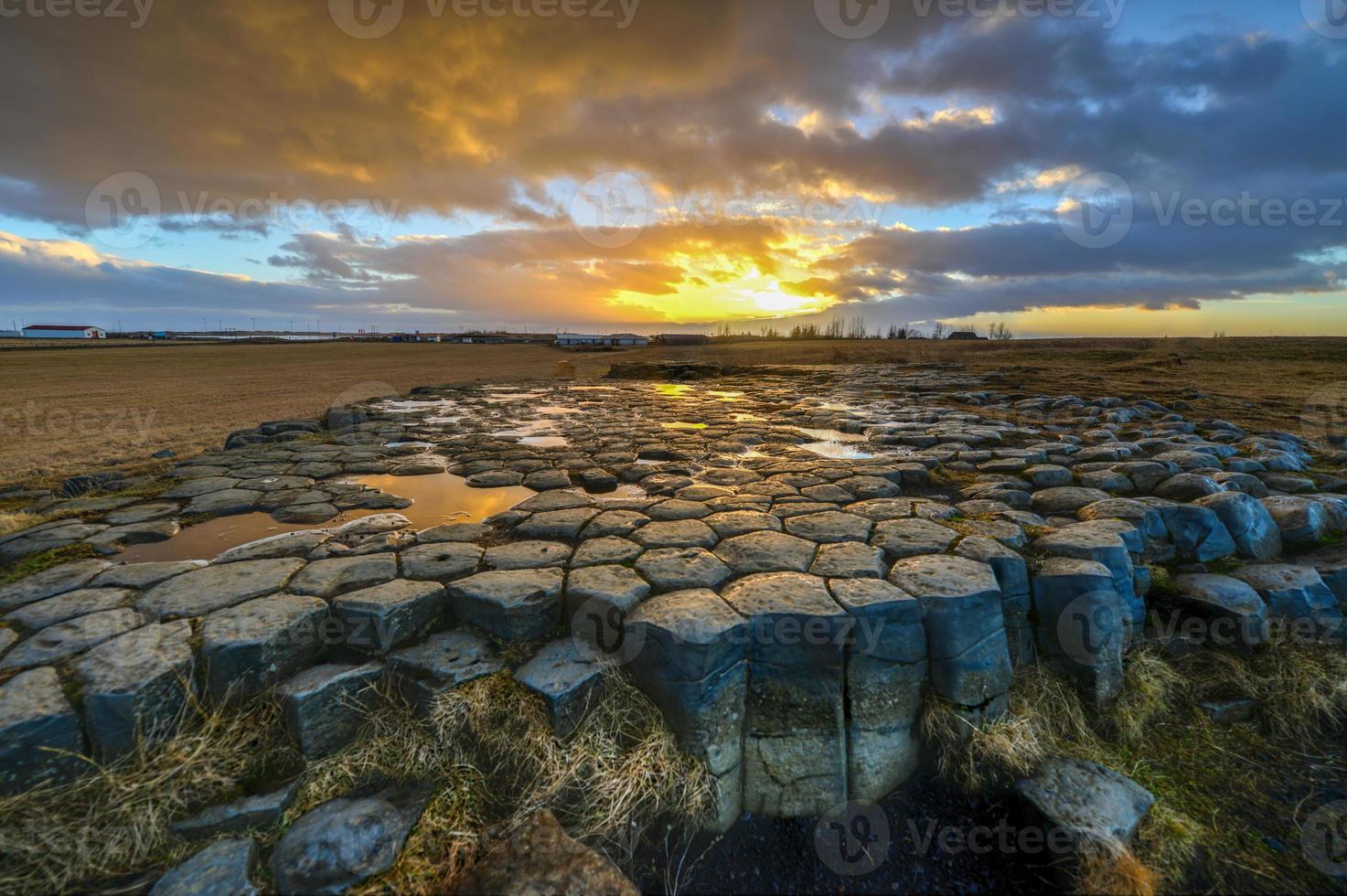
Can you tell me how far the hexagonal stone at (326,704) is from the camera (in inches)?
93.0

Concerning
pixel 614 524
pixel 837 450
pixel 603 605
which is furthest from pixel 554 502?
pixel 837 450

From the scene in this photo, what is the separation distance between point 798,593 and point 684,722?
0.87 meters

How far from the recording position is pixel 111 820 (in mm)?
2006

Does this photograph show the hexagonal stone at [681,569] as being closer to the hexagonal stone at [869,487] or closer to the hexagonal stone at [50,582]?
the hexagonal stone at [869,487]

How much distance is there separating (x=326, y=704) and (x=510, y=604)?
89cm

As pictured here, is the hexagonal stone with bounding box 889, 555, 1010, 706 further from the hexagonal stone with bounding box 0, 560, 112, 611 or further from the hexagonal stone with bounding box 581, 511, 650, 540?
the hexagonal stone with bounding box 0, 560, 112, 611

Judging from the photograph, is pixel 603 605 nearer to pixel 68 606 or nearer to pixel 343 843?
pixel 343 843

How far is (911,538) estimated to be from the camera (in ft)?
11.6

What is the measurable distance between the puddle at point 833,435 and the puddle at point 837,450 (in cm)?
29

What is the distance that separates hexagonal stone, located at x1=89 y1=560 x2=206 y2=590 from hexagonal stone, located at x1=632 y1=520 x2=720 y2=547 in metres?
2.78

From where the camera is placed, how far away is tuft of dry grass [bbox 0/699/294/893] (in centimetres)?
188

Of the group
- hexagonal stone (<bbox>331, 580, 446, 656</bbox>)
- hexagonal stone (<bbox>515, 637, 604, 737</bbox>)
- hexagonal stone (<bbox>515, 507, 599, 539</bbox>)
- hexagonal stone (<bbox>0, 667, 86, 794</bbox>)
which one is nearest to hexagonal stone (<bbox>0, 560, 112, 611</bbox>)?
hexagonal stone (<bbox>0, 667, 86, 794</bbox>)

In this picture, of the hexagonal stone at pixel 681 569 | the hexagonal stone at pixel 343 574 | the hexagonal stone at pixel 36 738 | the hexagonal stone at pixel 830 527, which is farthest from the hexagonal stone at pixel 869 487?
the hexagonal stone at pixel 36 738

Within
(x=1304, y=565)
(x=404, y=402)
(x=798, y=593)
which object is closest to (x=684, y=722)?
(x=798, y=593)
